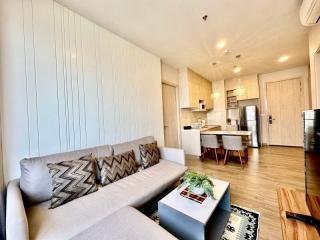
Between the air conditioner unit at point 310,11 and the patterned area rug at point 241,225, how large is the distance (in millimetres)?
2468

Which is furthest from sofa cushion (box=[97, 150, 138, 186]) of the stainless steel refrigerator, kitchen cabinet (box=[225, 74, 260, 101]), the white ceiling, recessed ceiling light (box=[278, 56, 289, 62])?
kitchen cabinet (box=[225, 74, 260, 101])

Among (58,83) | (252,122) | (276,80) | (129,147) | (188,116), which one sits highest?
(276,80)

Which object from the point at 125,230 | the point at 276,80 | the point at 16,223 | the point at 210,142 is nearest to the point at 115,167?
the point at 125,230

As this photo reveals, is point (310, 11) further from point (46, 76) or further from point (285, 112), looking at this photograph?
point (285, 112)

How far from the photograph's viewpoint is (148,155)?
241cm

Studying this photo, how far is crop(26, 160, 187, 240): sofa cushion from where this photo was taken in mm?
1097

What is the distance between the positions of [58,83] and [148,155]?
1611 mm

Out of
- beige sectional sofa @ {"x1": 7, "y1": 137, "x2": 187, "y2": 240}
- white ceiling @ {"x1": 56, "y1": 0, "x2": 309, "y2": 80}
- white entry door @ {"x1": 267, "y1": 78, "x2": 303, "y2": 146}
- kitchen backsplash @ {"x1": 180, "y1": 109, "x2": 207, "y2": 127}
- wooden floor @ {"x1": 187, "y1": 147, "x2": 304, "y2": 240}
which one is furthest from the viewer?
white entry door @ {"x1": 267, "y1": 78, "x2": 303, "y2": 146}

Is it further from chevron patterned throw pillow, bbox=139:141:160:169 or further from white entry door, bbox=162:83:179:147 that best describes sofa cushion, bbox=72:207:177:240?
white entry door, bbox=162:83:179:147

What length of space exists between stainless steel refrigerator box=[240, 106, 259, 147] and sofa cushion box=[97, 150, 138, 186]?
15.7 feet

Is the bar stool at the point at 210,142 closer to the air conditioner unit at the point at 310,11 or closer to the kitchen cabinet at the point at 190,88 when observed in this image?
the kitchen cabinet at the point at 190,88

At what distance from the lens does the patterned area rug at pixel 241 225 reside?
1.46 metres

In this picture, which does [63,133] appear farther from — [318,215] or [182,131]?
[182,131]

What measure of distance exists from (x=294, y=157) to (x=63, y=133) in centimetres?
532
